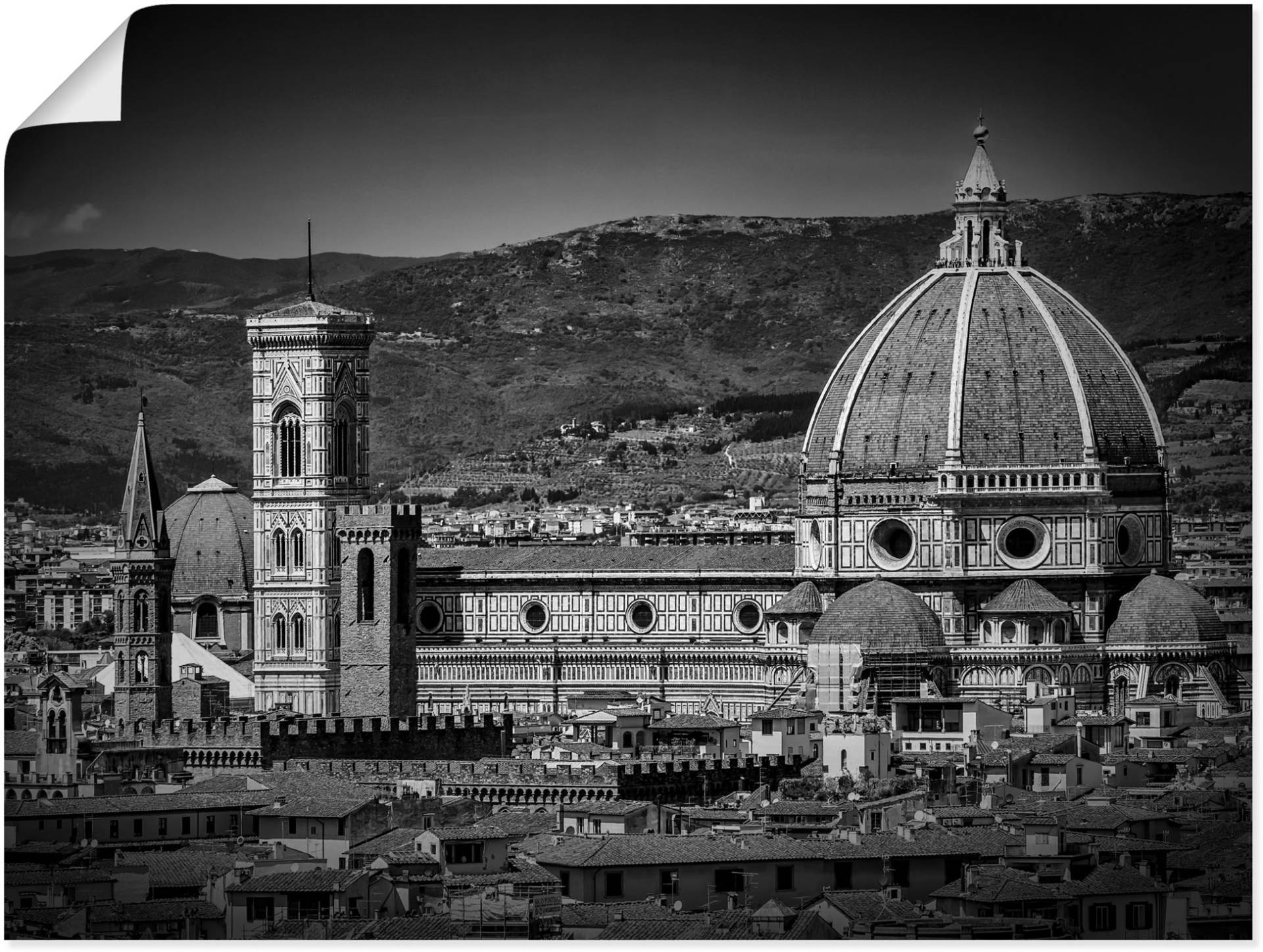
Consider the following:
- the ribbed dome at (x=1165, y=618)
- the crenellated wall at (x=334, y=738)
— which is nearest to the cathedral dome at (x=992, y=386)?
the ribbed dome at (x=1165, y=618)

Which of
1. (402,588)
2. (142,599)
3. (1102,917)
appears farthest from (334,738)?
(1102,917)

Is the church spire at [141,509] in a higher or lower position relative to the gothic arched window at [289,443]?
lower

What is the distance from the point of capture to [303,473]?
286ft

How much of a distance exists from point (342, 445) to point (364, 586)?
4.85 meters

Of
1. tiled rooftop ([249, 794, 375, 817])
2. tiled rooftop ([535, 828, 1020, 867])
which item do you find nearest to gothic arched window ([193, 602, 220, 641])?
tiled rooftop ([249, 794, 375, 817])

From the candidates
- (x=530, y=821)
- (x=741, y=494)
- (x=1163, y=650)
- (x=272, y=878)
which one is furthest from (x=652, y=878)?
(x=741, y=494)

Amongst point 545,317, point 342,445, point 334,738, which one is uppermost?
point 545,317

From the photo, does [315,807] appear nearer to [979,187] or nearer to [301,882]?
[301,882]

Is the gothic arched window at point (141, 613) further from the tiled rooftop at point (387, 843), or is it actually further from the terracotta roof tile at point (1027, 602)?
the tiled rooftop at point (387, 843)

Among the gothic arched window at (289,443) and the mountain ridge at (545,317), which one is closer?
the mountain ridge at (545,317)

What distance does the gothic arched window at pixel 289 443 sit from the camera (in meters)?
87.2

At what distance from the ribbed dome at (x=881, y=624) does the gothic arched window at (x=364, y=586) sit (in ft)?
29.9

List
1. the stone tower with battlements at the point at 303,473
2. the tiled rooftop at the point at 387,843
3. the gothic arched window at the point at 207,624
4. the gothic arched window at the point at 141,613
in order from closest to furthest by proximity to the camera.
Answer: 1. the tiled rooftop at the point at 387,843
2. the gothic arched window at the point at 141,613
3. the stone tower with battlements at the point at 303,473
4. the gothic arched window at the point at 207,624

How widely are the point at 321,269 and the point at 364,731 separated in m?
24.2
